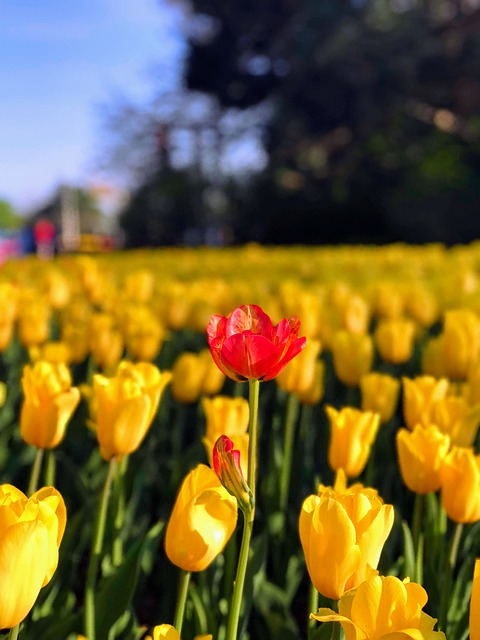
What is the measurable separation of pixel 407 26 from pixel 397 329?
2244 centimetres

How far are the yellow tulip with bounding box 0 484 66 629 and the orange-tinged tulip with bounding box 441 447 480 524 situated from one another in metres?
0.58

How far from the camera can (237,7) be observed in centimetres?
2555

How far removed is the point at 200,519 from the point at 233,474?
0.15m

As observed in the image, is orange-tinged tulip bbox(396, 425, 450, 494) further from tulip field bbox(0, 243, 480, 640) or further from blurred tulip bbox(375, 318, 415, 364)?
blurred tulip bbox(375, 318, 415, 364)

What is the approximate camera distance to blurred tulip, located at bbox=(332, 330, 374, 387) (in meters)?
1.96


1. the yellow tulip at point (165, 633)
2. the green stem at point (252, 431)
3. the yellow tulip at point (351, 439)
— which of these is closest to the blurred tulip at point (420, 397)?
the yellow tulip at point (351, 439)

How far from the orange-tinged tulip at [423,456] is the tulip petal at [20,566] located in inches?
25.0

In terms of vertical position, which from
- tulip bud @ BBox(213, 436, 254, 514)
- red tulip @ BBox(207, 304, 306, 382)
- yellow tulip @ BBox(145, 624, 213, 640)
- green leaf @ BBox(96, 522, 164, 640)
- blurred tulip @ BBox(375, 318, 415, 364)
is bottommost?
green leaf @ BBox(96, 522, 164, 640)

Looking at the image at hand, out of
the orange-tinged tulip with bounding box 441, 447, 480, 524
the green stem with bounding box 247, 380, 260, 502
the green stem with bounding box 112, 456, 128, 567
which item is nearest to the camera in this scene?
the green stem with bounding box 247, 380, 260, 502

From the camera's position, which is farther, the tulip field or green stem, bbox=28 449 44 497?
green stem, bbox=28 449 44 497

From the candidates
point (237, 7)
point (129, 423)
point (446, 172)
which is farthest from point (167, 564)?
point (237, 7)

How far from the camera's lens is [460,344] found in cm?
198

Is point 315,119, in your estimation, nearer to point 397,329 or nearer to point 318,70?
point 318,70

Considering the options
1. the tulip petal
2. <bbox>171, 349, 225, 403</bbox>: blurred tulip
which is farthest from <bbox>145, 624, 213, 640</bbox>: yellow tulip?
<bbox>171, 349, 225, 403</bbox>: blurred tulip
